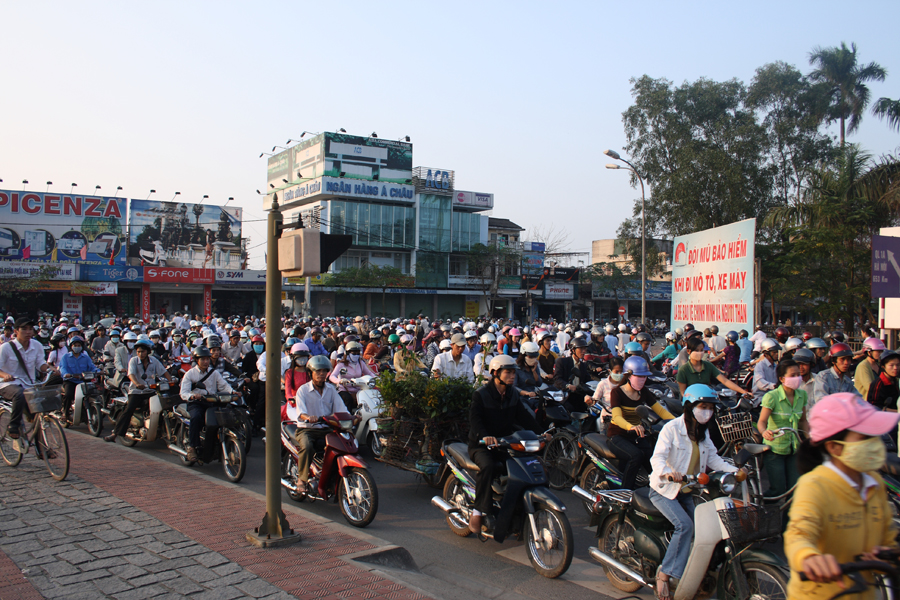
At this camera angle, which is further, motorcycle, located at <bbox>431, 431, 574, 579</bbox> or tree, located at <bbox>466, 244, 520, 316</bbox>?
tree, located at <bbox>466, 244, 520, 316</bbox>

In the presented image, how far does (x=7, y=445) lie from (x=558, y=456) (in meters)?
6.82

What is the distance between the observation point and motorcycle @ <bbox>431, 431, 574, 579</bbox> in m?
5.12

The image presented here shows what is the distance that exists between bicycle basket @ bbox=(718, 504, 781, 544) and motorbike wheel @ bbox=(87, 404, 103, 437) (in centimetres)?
988

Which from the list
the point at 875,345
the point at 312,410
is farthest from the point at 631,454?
the point at 875,345

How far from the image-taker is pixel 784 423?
6.05m

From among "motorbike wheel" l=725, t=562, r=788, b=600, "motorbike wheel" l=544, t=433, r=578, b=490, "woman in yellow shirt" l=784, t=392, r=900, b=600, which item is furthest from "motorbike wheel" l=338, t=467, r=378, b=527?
"woman in yellow shirt" l=784, t=392, r=900, b=600

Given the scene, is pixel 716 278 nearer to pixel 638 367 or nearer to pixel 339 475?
pixel 638 367

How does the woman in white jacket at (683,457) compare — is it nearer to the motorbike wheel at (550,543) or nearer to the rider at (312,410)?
the motorbike wheel at (550,543)

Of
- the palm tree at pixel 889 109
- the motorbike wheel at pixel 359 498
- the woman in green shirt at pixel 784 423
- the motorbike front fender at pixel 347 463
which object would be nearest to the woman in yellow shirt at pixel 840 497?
the woman in green shirt at pixel 784 423

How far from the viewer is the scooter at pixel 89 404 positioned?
10617mm

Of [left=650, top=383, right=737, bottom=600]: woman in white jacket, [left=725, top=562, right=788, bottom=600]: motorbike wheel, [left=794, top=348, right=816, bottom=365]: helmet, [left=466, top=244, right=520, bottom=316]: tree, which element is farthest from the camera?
[left=466, top=244, right=520, bottom=316]: tree

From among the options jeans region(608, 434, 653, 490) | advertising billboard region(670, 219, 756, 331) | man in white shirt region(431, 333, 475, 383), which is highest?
advertising billboard region(670, 219, 756, 331)

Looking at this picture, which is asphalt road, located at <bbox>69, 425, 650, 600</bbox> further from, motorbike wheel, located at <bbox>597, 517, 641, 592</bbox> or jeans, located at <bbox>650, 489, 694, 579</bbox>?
jeans, located at <bbox>650, 489, 694, 579</bbox>

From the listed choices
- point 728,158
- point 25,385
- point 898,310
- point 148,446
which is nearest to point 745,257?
point 898,310
